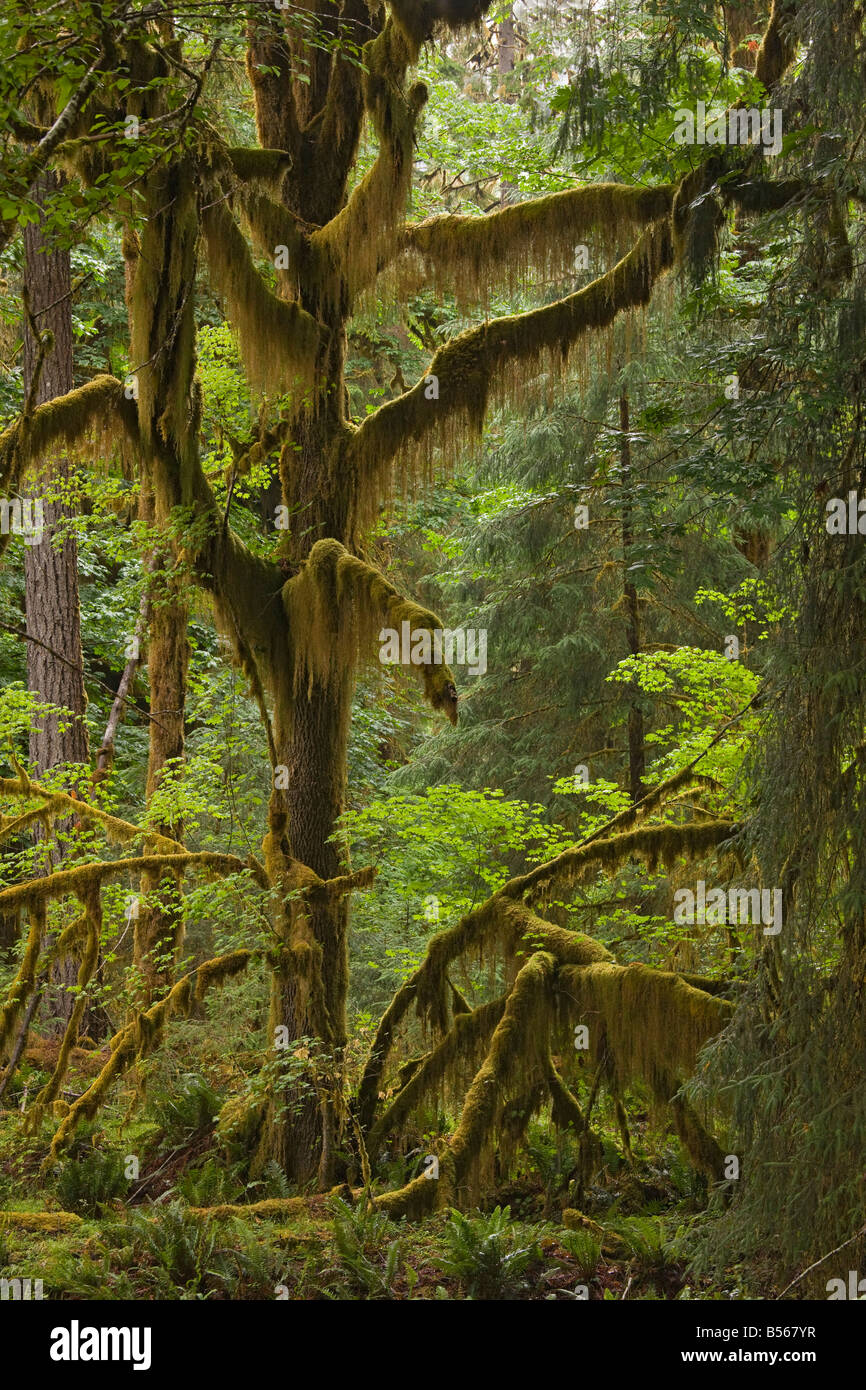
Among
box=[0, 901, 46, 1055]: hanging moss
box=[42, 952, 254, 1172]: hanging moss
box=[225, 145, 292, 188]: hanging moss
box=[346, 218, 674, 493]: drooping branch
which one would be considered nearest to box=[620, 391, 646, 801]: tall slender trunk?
box=[346, 218, 674, 493]: drooping branch

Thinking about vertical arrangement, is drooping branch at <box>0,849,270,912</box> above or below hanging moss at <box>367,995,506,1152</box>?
above

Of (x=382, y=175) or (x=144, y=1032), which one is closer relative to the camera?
(x=144, y=1032)

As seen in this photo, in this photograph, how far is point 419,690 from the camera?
8219mm

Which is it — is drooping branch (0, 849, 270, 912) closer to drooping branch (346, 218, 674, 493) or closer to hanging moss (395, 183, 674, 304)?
drooping branch (346, 218, 674, 493)

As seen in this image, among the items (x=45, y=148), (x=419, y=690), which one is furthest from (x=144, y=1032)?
(x=45, y=148)

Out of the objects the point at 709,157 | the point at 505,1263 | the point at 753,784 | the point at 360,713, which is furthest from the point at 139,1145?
the point at 709,157

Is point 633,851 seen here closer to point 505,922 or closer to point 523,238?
point 505,922

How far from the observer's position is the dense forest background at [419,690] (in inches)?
197

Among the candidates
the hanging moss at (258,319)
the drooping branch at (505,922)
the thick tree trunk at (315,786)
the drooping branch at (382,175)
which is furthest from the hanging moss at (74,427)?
the drooping branch at (505,922)

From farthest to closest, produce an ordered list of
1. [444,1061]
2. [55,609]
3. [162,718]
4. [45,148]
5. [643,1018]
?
[55,609], [162,718], [444,1061], [643,1018], [45,148]

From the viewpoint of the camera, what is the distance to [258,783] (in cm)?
1191

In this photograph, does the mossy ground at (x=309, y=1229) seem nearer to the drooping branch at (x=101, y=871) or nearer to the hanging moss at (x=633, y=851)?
the drooping branch at (x=101, y=871)

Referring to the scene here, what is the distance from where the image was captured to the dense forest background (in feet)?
16.4

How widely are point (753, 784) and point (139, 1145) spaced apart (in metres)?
5.77
